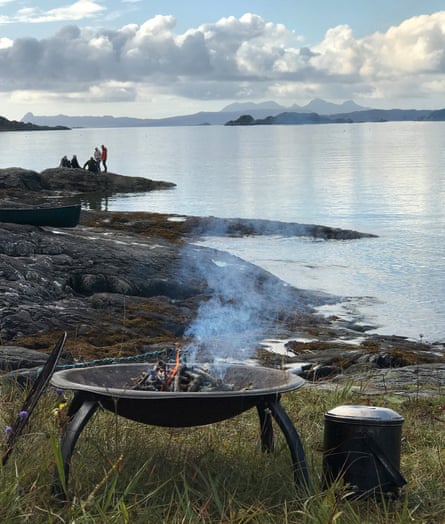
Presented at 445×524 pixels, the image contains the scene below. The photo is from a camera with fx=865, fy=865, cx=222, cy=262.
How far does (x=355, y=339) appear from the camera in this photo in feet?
54.9

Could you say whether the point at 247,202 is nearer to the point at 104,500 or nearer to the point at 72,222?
the point at 72,222

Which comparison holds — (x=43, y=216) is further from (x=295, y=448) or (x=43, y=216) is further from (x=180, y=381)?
(x=295, y=448)

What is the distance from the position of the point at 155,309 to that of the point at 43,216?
4150 mm

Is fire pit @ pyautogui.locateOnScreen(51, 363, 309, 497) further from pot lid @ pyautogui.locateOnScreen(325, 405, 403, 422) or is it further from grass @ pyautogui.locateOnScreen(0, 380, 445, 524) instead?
pot lid @ pyautogui.locateOnScreen(325, 405, 403, 422)

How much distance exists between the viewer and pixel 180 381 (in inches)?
231

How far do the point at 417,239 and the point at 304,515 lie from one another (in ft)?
100

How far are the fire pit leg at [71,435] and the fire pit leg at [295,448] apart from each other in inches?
44.7

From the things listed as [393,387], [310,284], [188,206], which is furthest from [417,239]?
Answer: [393,387]

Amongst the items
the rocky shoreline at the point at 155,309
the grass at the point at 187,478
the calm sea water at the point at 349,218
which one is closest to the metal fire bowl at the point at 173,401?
the grass at the point at 187,478

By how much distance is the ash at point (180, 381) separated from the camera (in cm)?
579

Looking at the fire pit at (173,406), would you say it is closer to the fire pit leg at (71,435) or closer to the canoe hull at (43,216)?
the fire pit leg at (71,435)

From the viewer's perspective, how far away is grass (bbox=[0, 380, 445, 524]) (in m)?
4.66

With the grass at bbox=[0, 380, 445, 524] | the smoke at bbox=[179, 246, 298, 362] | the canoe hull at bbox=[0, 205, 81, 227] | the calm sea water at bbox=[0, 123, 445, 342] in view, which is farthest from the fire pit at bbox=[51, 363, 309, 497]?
the canoe hull at bbox=[0, 205, 81, 227]

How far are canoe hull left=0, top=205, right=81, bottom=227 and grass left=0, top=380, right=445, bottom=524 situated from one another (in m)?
11.8
